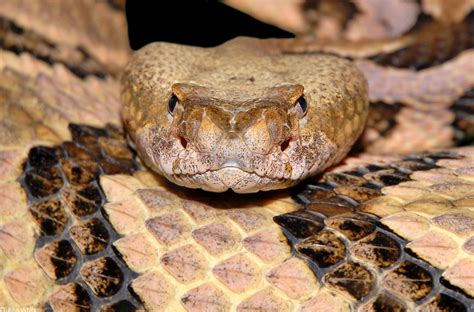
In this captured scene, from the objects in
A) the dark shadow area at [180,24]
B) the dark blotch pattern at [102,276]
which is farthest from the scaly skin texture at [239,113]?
the dark blotch pattern at [102,276]

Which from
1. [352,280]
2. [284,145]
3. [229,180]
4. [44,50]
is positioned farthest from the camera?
[44,50]

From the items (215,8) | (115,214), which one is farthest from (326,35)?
(115,214)

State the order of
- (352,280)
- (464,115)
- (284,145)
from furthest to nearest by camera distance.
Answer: (464,115)
(284,145)
(352,280)

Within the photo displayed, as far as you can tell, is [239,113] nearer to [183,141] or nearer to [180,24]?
[183,141]

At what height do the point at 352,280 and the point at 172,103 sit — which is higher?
the point at 172,103

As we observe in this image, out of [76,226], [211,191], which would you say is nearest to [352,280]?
[211,191]

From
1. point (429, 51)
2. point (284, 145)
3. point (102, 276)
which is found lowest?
point (102, 276)

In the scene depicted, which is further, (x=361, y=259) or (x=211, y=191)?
(x=211, y=191)
